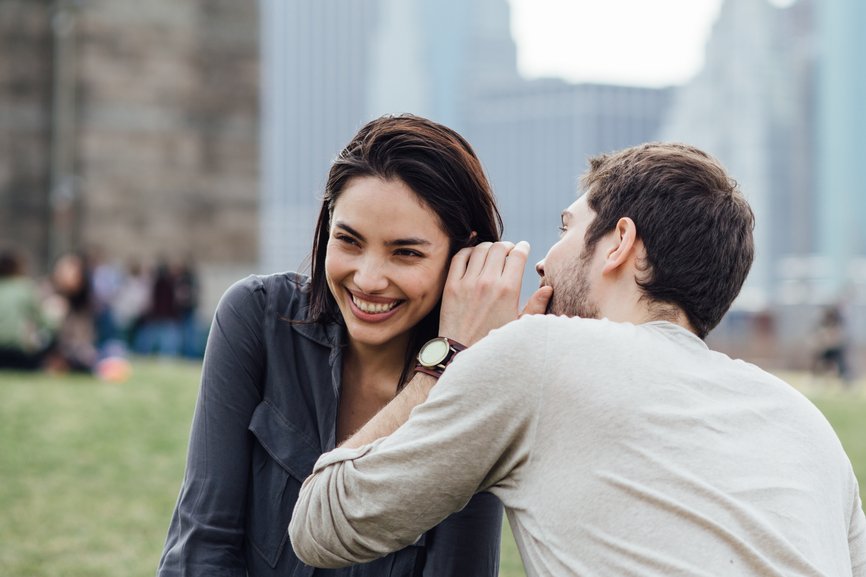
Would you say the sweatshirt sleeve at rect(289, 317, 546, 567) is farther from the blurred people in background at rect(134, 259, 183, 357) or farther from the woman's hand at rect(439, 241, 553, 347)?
the blurred people in background at rect(134, 259, 183, 357)

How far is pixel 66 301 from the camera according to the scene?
12766mm

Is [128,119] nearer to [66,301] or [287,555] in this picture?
[66,301]

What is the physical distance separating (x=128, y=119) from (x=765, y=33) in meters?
115

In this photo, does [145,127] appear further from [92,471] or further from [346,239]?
[346,239]

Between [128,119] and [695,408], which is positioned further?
[128,119]

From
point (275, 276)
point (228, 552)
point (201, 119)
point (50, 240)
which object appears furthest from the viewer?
point (201, 119)

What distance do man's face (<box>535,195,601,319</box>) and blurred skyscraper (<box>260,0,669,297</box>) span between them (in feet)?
302

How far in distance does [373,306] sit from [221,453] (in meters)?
0.60

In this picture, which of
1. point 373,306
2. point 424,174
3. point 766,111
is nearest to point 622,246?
point 424,174

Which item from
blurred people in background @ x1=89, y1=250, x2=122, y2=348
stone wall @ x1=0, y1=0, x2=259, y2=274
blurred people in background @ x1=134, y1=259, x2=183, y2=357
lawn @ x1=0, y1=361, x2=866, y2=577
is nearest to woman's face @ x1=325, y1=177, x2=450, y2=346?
lawn @ x1=0, y1=361, x2=866, y2=577

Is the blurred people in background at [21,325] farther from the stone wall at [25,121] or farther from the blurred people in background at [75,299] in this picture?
the stone wall at [25,121]

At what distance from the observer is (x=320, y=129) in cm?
11031

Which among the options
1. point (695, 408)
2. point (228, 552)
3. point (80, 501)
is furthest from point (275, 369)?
point (80, 501)

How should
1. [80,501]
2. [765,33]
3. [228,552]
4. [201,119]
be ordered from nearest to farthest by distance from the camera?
1. [228,552]
2. [80,501]
3. [201,119]
4. [765,33]
